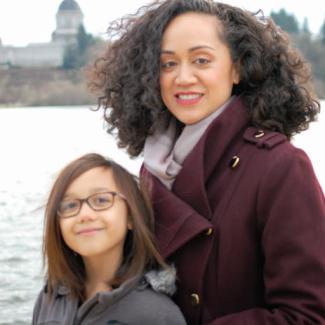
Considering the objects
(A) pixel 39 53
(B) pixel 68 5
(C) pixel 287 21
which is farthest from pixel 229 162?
(B) pixel 68 5

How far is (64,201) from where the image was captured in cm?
215

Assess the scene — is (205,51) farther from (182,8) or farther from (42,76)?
(42,76)

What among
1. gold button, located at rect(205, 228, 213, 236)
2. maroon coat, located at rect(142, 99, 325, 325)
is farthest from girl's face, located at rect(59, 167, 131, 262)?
gold button, located at rect(205, 228, 213, 236)

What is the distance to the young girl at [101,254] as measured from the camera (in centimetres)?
205

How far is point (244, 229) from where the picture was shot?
6.52ft

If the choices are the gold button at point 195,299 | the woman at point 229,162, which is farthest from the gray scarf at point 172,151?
the gold button at point 195,299

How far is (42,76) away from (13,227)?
60.7 m

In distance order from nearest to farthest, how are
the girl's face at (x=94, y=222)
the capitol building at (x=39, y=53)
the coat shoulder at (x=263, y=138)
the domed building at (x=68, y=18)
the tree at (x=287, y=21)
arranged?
the coat shoulder at (x=263, y=138) → the girl's face at (x=94, y=222) → the tree at (x=287, y=21) → the capitol building at (x=39, y=53) → the domed building at (x=68, y=18)

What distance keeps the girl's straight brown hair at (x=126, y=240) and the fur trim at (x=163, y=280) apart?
24 millimetres

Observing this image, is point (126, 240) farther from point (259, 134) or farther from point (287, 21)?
point (287, 21)

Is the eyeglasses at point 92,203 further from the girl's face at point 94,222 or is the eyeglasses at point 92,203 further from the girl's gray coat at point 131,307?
the girl's gray coat at point 131,307

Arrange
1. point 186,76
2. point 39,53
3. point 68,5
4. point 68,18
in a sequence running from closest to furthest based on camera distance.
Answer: point 186,76 < point 39,53 < point 68,18 < point 68,5

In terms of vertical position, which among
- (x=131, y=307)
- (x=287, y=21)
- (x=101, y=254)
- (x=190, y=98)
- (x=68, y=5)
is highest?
(x=68, y=5)

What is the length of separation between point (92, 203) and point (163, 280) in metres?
0.29
